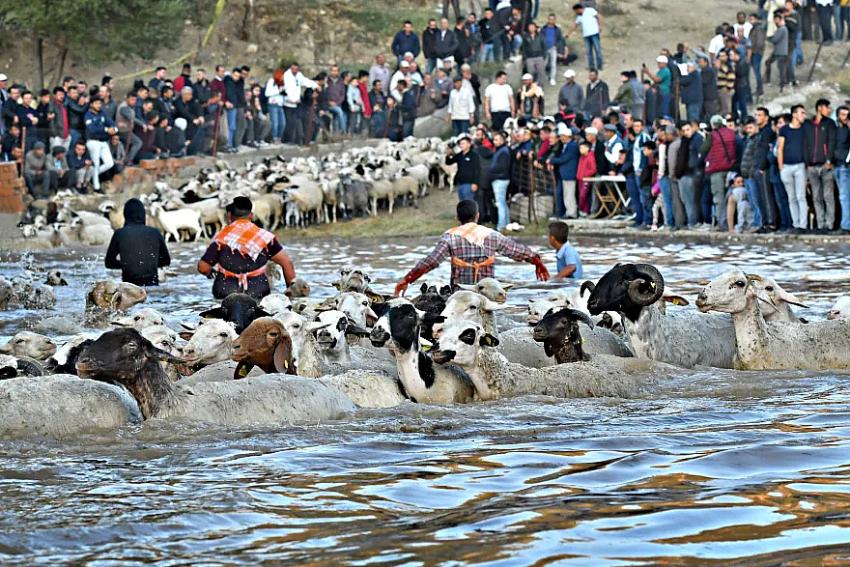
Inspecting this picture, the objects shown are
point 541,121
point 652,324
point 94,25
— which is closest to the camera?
point 652,324

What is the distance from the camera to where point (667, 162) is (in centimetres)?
2519

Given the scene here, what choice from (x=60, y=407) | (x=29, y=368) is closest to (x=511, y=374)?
(x=60, y=407)

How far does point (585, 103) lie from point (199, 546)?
1090 inches

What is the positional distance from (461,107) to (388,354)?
74.2ft

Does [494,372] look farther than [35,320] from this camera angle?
No

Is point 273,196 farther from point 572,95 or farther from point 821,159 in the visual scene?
point 821,159

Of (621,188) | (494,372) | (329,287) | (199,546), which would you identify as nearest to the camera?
(199,546)

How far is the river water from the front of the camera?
21.3ft

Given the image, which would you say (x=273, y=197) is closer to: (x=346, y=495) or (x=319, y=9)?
(x=319, y=9)

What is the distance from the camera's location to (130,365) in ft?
30.5

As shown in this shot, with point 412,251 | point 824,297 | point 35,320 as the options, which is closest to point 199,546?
point 35,320

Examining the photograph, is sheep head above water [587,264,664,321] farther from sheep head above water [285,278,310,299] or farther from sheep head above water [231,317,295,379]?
Result: sheep head above water [285,278,310,299]

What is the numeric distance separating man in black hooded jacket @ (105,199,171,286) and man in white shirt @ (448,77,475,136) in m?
17.4

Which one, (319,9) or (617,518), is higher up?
(319,9)
